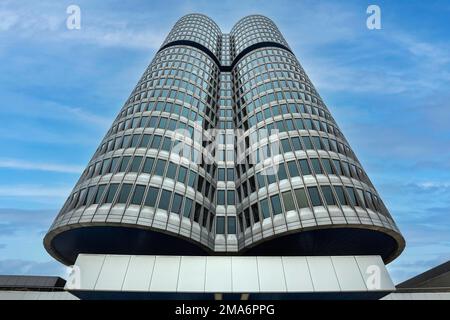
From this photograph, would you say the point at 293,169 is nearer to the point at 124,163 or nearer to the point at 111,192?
the point at 124,163

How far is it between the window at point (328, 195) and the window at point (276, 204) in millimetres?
4718

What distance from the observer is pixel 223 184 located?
143ft

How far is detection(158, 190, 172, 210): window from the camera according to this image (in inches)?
1289

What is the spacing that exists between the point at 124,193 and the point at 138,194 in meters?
1.43

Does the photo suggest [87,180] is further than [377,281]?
Yes

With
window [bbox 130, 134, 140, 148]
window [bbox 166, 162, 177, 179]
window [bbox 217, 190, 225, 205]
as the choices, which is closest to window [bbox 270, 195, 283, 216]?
window [bbox 217, 190, 225, 205]

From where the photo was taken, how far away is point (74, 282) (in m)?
17.2

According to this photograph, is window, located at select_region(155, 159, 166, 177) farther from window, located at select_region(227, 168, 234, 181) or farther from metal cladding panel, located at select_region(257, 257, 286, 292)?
metal cladding panel, located at select_region(257, 257, 286, 292)

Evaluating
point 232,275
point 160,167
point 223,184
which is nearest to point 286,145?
point 223,184

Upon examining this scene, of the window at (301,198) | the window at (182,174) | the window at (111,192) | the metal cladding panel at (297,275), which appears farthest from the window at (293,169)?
the window at (111,192)

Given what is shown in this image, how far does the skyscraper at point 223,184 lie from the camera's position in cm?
3156
